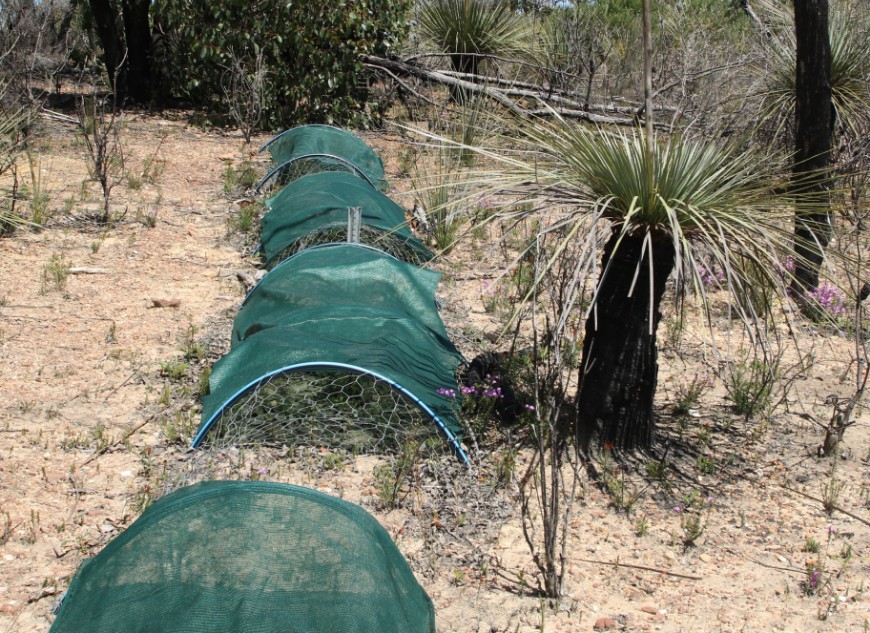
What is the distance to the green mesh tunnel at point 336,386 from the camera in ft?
13.2

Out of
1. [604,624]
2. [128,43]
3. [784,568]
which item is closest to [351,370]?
[604,624]

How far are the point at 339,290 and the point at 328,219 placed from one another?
1384mm

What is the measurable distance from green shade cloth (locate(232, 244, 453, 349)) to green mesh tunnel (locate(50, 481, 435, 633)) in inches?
77.2

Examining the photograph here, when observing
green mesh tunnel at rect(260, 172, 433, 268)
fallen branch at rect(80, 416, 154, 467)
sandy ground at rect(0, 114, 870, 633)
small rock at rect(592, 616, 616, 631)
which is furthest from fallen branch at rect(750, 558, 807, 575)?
green mesh tunnel at rect(260, 172, 433, 268)

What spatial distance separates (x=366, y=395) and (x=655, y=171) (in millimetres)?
1586

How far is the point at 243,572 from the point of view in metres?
2.42

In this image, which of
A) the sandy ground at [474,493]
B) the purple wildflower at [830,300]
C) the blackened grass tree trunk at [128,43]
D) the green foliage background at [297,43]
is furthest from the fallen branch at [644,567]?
the blackened grass tree trunk at [128,43]

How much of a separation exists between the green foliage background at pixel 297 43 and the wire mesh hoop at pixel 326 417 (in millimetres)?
6575

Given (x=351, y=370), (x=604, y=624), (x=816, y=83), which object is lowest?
(x=604, y=624)

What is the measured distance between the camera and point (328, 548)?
8.43ft

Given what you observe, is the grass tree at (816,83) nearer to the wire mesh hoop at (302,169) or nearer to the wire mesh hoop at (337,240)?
the wire mesh hoop at (337,240)

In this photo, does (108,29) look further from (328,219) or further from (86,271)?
(328,219)

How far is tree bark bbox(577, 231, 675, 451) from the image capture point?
153 inches

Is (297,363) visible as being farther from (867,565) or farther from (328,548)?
(867,565)
